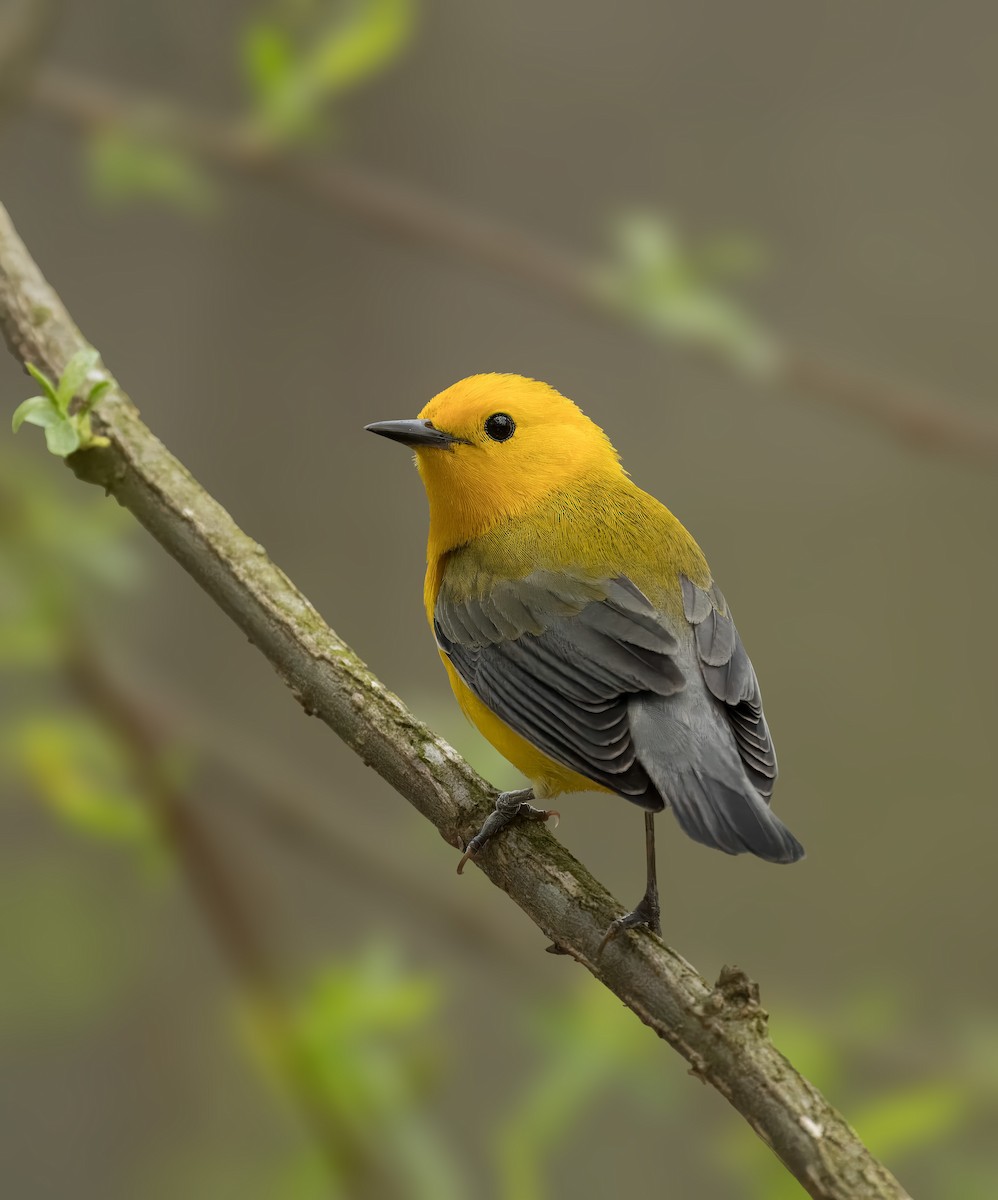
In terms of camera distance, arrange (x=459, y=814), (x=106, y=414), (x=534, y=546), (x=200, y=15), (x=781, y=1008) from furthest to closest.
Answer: (x=200, y=15) → (x=781, y=1008) → (x=534, y=546) → (x=106, y=414) → (x=459, y=814)

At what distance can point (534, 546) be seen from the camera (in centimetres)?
162

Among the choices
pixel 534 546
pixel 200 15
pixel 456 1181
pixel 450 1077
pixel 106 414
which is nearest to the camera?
pixel 106 414

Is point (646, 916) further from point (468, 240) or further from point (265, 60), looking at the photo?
point (265, 60)

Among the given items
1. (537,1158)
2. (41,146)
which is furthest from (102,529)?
(41,146)

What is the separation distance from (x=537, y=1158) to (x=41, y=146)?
2.30 meters

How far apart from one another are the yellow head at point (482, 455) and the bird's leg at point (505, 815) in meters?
0.44

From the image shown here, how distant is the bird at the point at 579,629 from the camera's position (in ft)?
4.26

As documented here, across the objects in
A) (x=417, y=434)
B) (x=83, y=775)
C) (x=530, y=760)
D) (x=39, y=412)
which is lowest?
(x=83, y=775)

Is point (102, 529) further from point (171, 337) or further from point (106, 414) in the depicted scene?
point (171, 337)

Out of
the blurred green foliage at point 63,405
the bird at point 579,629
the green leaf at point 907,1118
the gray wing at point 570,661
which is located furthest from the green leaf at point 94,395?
the green leaf at point 907,1118

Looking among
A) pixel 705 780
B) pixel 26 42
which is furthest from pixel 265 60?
pixel 705 780

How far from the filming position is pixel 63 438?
132 centimetres

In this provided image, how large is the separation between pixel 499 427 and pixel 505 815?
0.56 metres

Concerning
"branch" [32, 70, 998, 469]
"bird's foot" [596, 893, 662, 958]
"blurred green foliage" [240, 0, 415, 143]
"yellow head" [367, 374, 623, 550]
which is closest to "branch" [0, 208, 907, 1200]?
"bird's foot" [596, 893, 662, 958]
